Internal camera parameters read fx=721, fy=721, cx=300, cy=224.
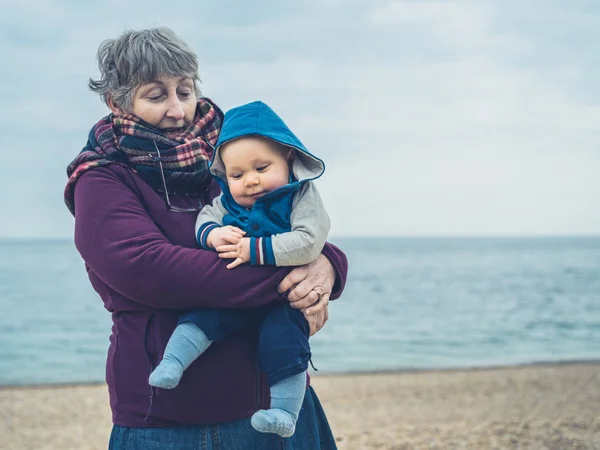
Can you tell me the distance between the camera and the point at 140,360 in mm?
2002

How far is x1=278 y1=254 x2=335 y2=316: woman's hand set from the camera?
198cm

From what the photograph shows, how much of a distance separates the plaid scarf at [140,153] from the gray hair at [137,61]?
9cm

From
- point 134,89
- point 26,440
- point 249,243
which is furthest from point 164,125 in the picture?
point 26,440

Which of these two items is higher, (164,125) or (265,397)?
(164,125)

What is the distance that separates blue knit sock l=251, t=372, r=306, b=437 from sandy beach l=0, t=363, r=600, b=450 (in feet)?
18.2

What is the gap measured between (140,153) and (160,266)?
392mm

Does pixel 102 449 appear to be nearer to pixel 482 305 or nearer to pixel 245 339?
pixel 245 339

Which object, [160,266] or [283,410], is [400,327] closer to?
[283,410]

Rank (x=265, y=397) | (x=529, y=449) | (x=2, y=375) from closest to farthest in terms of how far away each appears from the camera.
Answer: (x=265, y=397) → (x=529, y=449) → (x=2, y=375)

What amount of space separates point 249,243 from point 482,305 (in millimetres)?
24722

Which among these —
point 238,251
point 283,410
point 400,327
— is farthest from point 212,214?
point 400,327

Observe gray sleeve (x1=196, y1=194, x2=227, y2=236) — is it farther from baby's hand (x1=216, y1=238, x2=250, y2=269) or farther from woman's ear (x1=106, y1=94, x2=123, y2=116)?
woman's ear (x1=106, y1=94, x2=123, y2=116)

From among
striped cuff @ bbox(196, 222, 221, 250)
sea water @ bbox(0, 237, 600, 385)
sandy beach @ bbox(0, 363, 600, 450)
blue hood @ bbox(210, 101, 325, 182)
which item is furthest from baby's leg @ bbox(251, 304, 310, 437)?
sea water @ bbox(0, 237, 600, 385)

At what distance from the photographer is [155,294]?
6.23 ft
